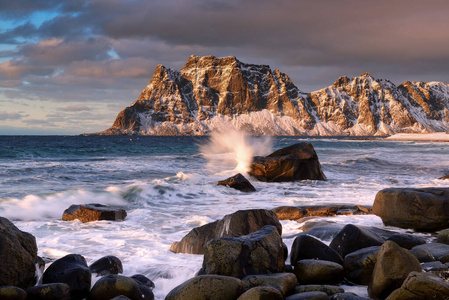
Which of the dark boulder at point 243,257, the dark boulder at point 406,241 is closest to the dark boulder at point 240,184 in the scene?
the dark boulder at point 406,241

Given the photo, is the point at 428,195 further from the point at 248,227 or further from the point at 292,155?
the point at 292,155

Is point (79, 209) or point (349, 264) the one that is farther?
point (79, 209)

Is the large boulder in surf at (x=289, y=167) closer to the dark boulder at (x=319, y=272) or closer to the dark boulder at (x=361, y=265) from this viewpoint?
the dark boulder at (x=361, y=265)

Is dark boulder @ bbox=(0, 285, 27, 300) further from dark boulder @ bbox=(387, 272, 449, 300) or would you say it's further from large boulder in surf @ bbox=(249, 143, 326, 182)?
large boulder in surf @ bbox=(249, 143, 326, 182)

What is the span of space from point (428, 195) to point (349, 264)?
4.22 meters

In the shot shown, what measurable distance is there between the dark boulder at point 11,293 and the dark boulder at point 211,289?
6.21 ft

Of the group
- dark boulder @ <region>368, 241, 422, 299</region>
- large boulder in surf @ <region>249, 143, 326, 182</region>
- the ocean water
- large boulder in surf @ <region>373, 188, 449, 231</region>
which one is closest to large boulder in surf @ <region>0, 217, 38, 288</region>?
the ocean water

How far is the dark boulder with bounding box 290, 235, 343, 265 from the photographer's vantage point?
6442 mm

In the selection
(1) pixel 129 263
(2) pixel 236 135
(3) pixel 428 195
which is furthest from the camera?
(2) pixel 236 135

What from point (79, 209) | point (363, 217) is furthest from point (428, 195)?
point (79, 209)

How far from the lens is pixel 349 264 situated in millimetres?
6207

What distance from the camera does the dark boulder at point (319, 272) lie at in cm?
586

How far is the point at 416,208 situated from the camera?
9.12 metres

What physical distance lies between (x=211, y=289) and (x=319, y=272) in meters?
1.80
